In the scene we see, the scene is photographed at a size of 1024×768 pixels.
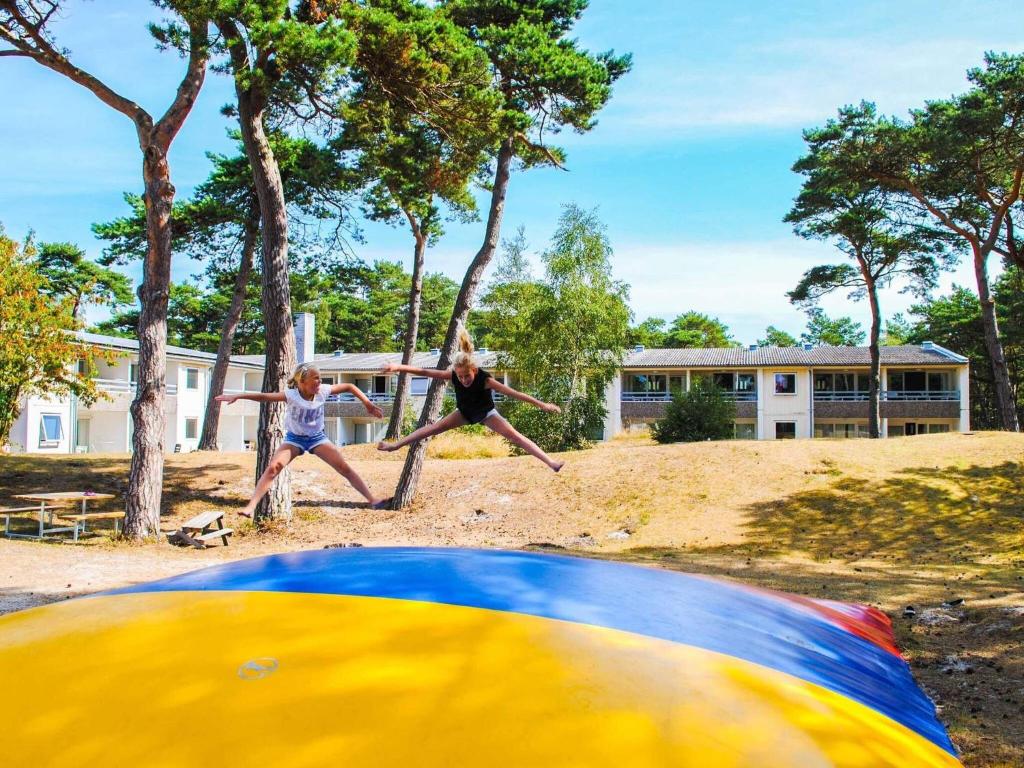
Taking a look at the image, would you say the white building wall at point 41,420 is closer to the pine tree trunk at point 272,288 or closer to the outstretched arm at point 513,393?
the pine tree trunk at point 272,288

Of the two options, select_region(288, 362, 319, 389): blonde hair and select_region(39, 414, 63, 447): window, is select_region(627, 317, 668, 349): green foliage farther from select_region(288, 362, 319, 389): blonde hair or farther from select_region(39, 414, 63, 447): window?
select_region(288, 362, 319, 389): blonde hair

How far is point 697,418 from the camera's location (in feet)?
74.8

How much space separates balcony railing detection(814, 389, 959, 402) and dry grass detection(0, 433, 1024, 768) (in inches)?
843

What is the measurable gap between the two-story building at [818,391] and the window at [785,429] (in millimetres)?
52

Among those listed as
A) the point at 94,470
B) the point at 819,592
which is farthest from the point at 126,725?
the point at 94,470

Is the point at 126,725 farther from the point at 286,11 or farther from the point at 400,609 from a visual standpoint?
the point at 286,11

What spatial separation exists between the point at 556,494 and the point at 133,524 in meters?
7.99

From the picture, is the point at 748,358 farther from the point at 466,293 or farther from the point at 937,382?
the point at 466,293

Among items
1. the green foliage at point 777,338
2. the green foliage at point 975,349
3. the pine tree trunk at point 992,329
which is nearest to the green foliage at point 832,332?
the green foliage at point 777,338

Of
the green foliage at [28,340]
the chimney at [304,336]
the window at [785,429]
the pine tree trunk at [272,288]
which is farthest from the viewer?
the window at [785,429]

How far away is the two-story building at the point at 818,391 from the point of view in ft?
127

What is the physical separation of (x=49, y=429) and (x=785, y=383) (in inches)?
1367

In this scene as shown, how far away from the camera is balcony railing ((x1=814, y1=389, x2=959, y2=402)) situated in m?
39.2

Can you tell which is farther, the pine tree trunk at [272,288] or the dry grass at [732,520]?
the pine tree trunk at [272,288]
